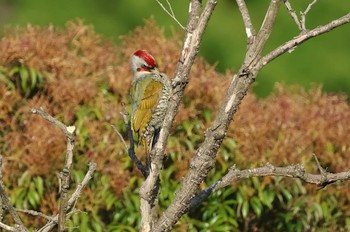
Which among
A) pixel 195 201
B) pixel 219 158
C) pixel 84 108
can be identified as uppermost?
pixel 84 108

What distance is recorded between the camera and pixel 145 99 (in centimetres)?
574

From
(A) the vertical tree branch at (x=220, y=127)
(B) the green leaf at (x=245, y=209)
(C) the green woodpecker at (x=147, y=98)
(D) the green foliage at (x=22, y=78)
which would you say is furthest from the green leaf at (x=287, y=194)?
(A) the vertical tree branch at (x=220, y=127)

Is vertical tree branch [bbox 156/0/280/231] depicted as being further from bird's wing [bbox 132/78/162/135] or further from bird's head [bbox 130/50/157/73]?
bird's head [bbox 130/50/157/73]

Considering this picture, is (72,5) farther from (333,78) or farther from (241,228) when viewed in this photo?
(241,228)

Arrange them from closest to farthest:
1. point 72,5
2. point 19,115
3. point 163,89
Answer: point 163,89
point 19,115
point 72,5

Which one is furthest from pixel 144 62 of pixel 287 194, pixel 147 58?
pixel 287 194

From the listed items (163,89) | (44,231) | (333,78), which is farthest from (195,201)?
(333,78)

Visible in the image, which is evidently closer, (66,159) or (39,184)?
(66,159)

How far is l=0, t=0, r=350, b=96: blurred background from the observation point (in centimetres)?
1092

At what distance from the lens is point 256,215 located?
669 centimetres

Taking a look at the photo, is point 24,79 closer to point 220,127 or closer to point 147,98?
point 147,98

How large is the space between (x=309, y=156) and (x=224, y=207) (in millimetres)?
654

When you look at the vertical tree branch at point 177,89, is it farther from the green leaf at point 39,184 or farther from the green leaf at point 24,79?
the green leaf at point 24,79

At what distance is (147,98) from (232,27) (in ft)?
19.2
